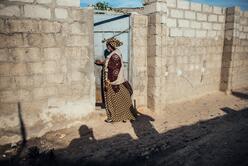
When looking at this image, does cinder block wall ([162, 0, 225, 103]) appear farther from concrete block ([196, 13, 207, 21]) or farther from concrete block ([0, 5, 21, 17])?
concrete block ([0, 5, 21, 17])

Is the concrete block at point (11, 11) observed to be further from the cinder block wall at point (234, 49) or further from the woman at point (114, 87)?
the cinder block wall at point (234, 49)

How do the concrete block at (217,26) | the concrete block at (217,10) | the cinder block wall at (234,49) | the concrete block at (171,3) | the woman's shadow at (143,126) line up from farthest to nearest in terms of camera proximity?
the cinder block wall at (234,49) < the concrete block at (217,26) < the concrete block at (217,10) < the concrete block at (171,3) < the woman's shadow at (143,126)

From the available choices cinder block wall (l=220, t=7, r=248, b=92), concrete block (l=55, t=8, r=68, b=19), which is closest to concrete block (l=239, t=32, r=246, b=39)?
cinder block wall (l=220, t=7, r=248, b=92)

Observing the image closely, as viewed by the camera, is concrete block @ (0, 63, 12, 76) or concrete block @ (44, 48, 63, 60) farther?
concrete block @ (44, 48, 63, 60)

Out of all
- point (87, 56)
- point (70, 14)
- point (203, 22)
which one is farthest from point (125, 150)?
point (203, 22)

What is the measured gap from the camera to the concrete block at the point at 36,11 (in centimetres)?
449

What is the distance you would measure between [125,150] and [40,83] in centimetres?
211

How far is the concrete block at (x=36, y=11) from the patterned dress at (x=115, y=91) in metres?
1.66

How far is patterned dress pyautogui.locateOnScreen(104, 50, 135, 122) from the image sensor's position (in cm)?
565

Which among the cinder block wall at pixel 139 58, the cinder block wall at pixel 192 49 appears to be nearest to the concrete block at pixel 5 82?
the cinder block wall at pixel 139 58

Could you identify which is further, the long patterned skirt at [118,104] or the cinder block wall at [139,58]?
the cinder block wall at [139,58]

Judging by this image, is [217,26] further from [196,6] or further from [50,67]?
[50,67]

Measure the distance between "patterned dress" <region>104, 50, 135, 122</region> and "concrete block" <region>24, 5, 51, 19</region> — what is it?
1662 millimetres

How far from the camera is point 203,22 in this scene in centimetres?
789
